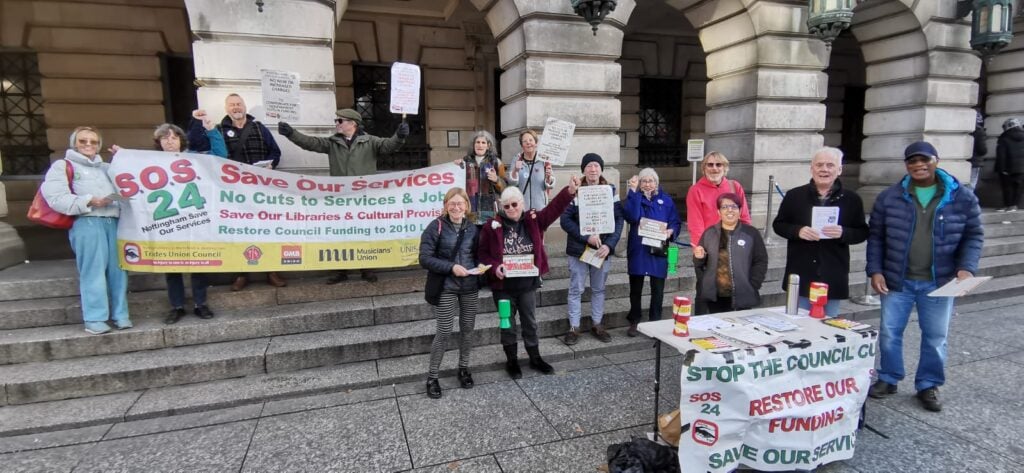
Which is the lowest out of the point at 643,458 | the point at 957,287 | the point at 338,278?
the point at 643,458

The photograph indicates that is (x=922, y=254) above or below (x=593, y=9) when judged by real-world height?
below

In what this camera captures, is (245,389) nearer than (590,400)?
No

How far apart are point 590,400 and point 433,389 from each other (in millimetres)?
1398

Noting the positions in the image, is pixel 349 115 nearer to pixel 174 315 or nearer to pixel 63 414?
pixel 174 315

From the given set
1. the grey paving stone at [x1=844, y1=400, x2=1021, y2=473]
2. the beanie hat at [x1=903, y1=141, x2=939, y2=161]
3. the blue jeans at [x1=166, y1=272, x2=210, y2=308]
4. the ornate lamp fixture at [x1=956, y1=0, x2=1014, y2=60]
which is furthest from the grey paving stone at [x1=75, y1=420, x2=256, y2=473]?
the ornate lamp fixture at [x1=956, y1=0, x2=1014, y2=60]

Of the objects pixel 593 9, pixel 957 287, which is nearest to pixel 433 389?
pixel 957 287

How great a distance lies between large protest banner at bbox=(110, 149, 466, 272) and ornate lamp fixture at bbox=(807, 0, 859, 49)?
6615 millimetres

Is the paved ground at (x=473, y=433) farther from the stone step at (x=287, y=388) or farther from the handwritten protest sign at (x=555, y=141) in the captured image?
the handwritten protest sign at (x=555, y=141)

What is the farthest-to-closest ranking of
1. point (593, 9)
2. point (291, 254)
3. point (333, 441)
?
point (593, 9) < point (291, 254) < point (333, 441)

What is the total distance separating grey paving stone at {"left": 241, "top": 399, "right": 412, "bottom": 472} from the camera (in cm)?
336

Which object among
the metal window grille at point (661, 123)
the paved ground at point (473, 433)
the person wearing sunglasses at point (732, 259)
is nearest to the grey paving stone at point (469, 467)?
the paved ground at point (473, 433)

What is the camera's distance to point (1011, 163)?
10.8 m

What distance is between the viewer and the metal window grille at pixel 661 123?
1385 cm

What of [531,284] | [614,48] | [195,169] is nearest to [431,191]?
[531,284]
